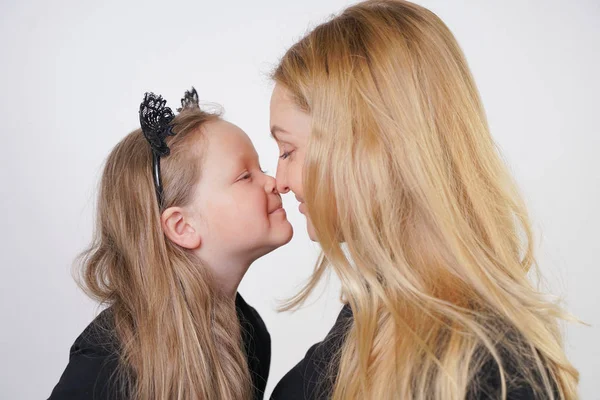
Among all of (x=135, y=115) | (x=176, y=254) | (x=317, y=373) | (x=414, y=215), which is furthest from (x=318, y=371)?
(x=135, y=115)

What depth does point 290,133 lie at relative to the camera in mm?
1912

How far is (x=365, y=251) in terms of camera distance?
1.74 metres

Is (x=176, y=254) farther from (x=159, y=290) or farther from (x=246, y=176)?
(x=246, y=176)

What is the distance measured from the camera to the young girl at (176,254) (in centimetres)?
199

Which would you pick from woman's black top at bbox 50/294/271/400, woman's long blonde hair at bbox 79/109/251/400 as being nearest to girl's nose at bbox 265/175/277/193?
woman's long blonde hair at bbox 79/109/251/400

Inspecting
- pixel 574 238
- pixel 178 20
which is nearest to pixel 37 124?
pixel 178 20

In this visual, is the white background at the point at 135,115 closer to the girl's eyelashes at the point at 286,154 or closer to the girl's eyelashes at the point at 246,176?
the girl's eyelashes at the point at 246,176

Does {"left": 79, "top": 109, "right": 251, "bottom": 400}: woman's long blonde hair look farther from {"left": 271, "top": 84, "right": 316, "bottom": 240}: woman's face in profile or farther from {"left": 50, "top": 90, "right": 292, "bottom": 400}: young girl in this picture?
{"left": 271, "top": 84, "right": 316, "bottom": 240}: woman's face in profile

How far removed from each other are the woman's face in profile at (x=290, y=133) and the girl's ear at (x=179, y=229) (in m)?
0.34

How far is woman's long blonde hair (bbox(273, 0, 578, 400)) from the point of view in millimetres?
1556

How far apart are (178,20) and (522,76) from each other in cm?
146

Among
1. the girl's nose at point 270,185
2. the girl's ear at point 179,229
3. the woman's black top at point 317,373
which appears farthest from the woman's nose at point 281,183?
the woman's black top at point 317,373

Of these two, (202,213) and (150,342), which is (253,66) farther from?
(150,342)

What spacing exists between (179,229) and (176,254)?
0.24 ft
